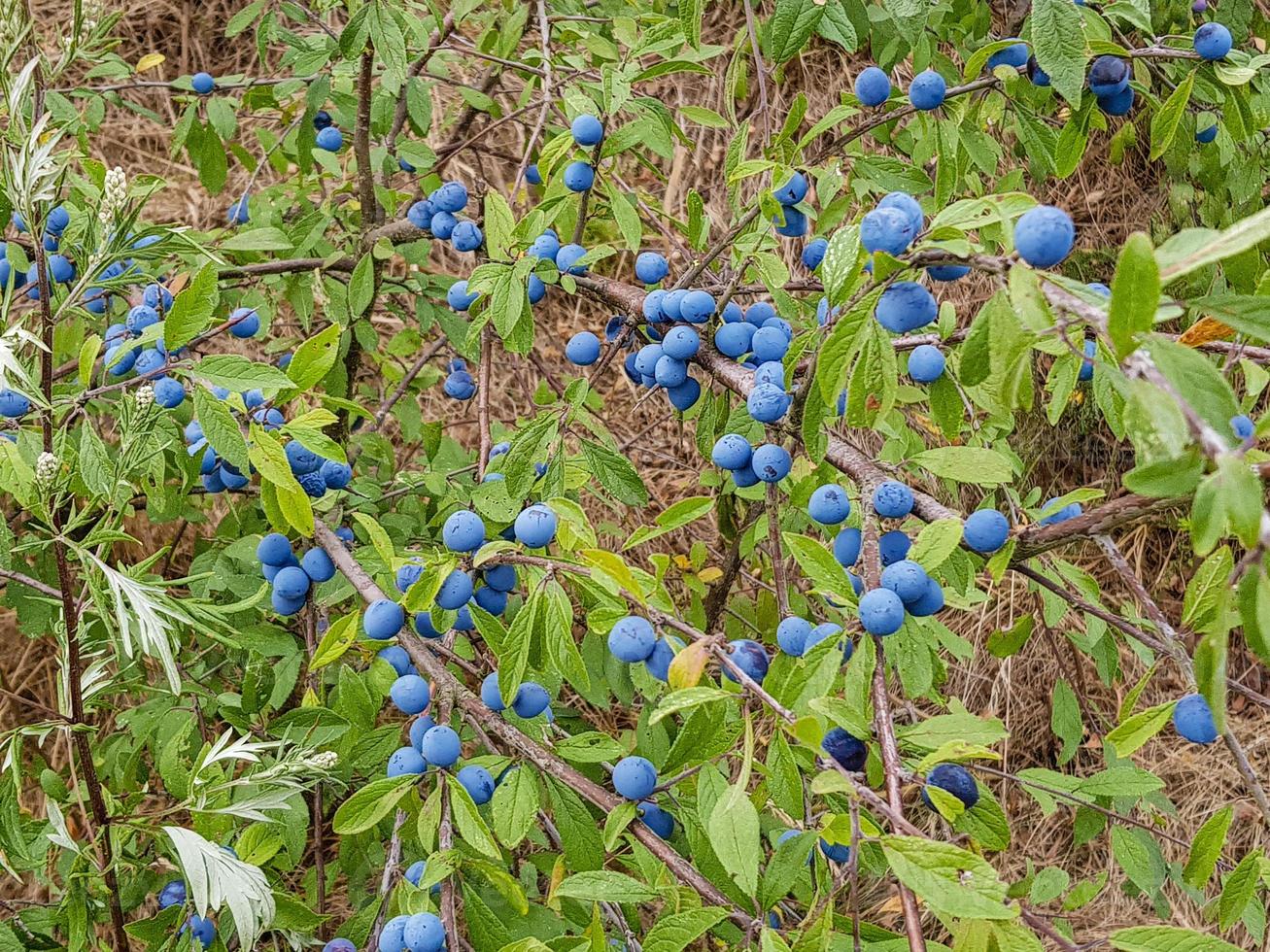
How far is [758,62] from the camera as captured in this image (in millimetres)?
1392

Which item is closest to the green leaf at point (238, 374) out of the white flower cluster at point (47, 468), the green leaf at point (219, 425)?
the green leaf at point (219, 425)

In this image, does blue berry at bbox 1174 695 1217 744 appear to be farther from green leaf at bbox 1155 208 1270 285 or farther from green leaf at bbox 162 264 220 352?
green leaf at bbox 162 264 220 352

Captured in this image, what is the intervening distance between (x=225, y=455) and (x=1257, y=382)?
1.02 metres

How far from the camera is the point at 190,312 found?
3.33 ft

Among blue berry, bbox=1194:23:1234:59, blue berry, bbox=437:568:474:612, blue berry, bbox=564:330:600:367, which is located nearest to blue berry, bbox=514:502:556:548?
blue berry, bbox=437:568:474:612

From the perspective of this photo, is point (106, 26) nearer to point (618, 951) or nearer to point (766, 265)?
point (766, 265)

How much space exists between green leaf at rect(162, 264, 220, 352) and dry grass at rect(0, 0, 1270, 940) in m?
1.73

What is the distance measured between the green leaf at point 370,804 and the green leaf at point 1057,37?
94 cm

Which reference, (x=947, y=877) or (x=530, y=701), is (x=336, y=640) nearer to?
(x=530, y=701)

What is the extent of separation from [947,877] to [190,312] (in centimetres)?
84

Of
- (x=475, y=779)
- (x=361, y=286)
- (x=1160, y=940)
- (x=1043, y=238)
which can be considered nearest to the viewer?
(x=1043, y=238)

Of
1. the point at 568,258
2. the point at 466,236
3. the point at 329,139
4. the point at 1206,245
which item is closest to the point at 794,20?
the point at 568,258

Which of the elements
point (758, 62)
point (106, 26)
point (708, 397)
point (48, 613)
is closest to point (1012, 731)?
point (708, 397)

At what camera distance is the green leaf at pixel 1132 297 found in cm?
54
